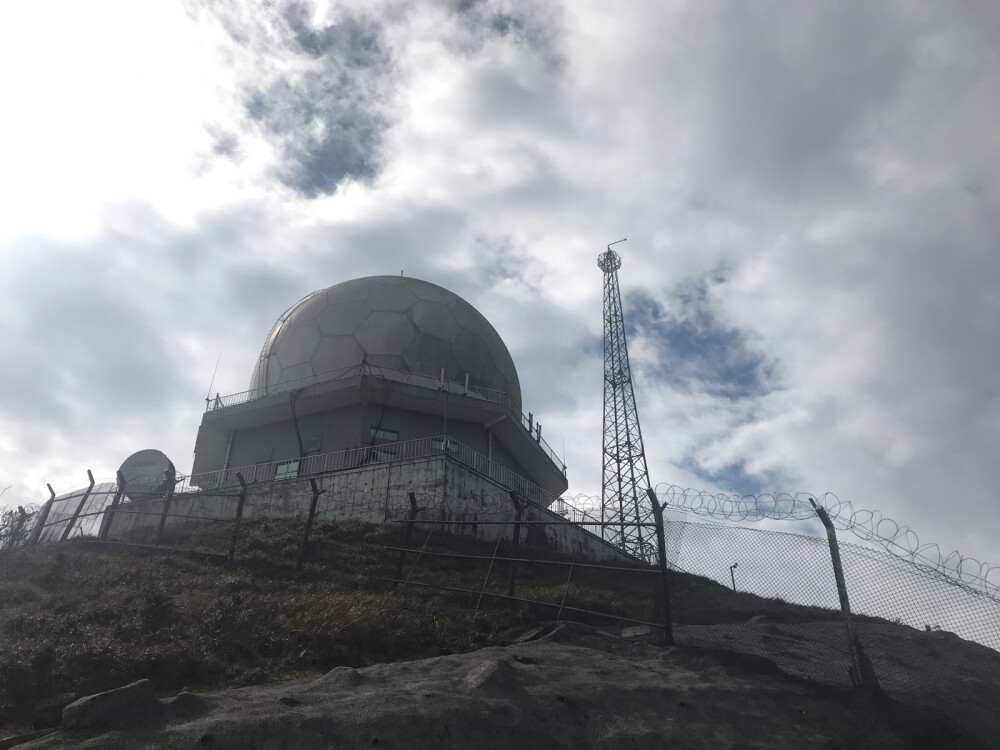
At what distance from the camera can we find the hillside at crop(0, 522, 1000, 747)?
6.12 meters

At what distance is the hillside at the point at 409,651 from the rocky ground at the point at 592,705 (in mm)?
25

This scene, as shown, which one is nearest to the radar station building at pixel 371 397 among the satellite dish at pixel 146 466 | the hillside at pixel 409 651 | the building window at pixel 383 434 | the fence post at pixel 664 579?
the building window at pixel 383 434

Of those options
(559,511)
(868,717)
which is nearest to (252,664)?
(868,717)

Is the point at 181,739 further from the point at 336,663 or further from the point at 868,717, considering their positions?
the point at 868,717

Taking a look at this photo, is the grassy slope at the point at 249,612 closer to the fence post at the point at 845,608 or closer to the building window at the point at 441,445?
the fence post at the point at 845,608

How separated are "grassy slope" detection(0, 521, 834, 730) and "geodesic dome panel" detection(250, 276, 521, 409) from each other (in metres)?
11.2

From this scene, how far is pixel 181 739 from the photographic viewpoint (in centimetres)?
489

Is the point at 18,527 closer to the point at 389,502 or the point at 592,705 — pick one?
the point at 389,502

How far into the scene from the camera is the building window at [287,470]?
22.8 meters

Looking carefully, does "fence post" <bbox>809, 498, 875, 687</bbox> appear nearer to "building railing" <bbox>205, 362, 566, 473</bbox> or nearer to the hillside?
the hillside

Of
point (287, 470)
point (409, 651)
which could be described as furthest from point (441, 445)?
point (409, 651)

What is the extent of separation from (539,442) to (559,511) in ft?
26.4

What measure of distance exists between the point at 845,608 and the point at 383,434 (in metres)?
17.8

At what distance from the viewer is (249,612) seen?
9141mm
